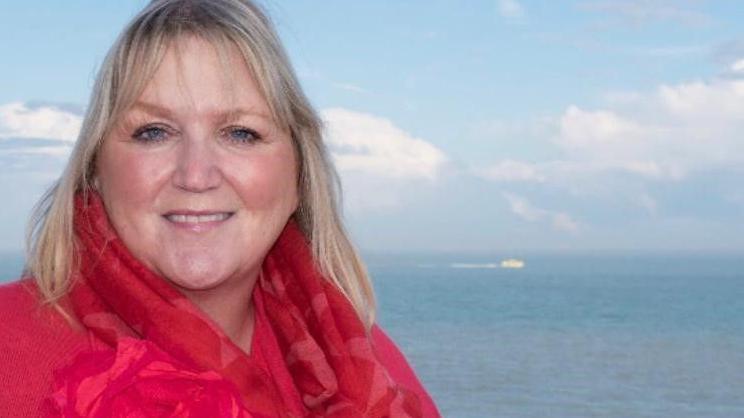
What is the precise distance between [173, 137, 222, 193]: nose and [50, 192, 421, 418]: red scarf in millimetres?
203

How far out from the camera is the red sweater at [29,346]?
2.36 m

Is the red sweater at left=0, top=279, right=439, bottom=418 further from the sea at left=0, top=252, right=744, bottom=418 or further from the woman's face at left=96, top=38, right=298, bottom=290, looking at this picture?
the sea at left=0, top=252, right=744, bottom=418

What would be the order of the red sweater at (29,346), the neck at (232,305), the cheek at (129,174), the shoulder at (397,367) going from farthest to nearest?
the shoulder at (397,367)
the neck at (232,305)
the cheek at (129,174)
the red sweater at (29,346)

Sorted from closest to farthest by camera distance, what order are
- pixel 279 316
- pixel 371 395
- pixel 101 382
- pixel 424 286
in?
pixel 101 382 < pixel 371 395 < pixel 279 316 < pixel 424 286

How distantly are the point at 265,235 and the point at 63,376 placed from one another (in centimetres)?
50

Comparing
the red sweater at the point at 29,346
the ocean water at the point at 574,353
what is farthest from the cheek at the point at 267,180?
the ocean water at the point at 574,353

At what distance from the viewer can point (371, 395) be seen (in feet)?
8.77

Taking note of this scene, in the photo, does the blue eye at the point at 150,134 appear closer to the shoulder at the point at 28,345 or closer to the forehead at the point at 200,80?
the forehead at the point at 200,80

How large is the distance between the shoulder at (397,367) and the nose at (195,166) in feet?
2.43

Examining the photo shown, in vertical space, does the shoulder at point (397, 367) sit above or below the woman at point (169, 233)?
below

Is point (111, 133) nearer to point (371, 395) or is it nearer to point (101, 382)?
point (101, 382)

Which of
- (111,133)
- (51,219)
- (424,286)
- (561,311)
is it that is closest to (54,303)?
(51,219)

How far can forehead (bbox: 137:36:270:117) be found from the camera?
246 cm

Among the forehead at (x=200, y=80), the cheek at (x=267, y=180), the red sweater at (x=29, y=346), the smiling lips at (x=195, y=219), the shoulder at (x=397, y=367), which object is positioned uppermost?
the forehead at (x=200, y=80)
